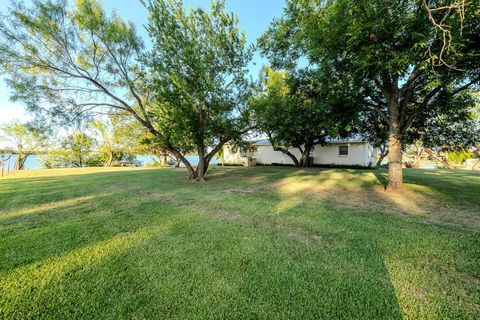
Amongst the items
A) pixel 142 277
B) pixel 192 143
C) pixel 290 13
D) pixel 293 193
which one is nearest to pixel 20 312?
pixel 142 277

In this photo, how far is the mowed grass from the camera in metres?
1.93

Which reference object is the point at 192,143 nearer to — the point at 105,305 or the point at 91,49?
the point at 91,49

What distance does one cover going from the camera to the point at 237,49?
32.8ft

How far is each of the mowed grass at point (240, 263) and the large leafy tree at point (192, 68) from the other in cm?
518

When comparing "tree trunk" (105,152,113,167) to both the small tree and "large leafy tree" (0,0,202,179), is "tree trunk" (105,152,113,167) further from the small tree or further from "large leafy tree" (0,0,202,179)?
"large leafy tree" (0,0,202,179)


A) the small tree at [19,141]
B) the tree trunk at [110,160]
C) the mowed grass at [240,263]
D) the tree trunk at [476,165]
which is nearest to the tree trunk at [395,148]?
the mowed grass at [240,263]

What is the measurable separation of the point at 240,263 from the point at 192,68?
28.9ft

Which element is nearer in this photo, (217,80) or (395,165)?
(395,165)

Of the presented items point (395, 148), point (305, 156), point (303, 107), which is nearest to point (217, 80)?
point (303, 107)

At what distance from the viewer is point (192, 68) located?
361 inches

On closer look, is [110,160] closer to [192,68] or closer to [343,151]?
[192,68]

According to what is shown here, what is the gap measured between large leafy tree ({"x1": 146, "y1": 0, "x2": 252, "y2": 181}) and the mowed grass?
5181 millimetres

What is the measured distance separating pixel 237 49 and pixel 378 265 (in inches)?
404

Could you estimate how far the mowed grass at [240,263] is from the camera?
193 cm
